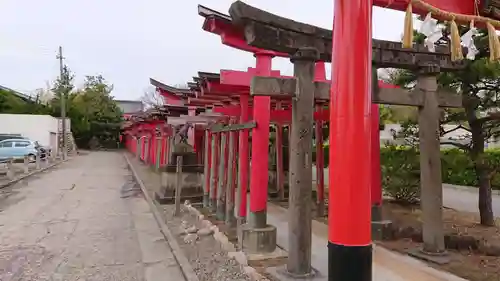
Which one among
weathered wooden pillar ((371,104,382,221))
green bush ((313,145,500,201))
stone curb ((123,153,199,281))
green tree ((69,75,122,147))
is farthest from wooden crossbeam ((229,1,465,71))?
green tree ((69,75,122,147))

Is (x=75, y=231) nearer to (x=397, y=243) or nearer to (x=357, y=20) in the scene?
(x=397, y=243)

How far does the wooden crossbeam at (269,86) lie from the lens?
476 cm

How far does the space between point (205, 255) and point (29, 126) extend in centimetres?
2983

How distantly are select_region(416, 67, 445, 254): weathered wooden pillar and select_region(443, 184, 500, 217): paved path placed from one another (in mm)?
6073

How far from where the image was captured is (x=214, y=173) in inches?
383

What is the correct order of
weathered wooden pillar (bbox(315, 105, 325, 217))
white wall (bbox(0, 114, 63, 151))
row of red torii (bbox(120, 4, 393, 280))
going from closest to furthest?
row of red torii (bbox(120, 4, 393, 280)), weathered wooden pillar (bbox(315, 105, 325, 217)), white wall (bbox(0, 114, 63, 151))

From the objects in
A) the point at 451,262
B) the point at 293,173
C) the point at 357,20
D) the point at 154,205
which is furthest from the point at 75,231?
the point at 357,20

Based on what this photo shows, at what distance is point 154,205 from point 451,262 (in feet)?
27.0

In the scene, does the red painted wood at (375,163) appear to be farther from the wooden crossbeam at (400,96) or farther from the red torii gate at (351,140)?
the red torii gate at (351,140)

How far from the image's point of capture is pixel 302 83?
4934 mm

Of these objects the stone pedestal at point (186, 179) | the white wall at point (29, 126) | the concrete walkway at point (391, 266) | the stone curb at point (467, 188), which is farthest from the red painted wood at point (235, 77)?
the white wall at point (29, 126)

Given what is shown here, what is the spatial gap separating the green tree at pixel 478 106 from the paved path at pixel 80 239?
5.80 metres

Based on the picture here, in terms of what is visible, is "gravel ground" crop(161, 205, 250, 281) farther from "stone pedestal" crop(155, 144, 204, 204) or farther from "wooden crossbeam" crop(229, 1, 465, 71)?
"wooden crossbeam" crop(229, 1, 465, 71)

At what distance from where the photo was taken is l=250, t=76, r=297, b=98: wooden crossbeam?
187 inches
